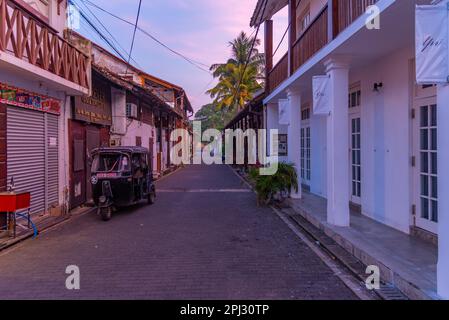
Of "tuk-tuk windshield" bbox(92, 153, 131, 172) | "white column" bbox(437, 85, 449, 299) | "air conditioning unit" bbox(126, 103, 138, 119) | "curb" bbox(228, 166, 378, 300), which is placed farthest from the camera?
"air conditioning unit" bbox(126, 103, 138, 119)

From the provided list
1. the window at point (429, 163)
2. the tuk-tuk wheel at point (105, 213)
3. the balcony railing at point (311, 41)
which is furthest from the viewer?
the tuk-tuk wheel at point (105, 213)

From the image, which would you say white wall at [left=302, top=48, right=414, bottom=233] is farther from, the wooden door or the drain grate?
the wooden door

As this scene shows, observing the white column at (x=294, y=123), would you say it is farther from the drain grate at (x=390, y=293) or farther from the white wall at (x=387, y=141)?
the drain grate at (x=390, y=293)

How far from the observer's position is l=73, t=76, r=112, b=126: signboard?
11334 millimetres

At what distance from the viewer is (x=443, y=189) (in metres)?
3.95

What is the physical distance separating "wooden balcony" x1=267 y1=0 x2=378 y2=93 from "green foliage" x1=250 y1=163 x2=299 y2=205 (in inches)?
115

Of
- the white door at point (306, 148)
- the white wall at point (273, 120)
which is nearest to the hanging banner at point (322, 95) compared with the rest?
the white door at point (306, 148)

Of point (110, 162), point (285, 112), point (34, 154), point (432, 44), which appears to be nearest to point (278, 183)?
point (285, 112)

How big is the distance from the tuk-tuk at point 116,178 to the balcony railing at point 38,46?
212cm

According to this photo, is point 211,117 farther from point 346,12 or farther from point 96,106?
point 346,12

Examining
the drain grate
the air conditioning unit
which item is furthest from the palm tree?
the drain grate

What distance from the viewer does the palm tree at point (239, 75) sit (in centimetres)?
3309
